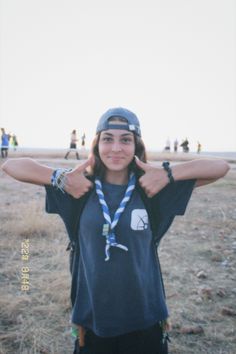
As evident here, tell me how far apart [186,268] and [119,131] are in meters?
3.28

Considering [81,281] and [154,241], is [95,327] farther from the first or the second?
[154,241]

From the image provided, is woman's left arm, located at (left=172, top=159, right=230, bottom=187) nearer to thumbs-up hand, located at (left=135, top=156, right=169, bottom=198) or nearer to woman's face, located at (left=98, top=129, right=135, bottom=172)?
thumbs-up hand, located at (left=135, top=156, right=169, bottom=198)

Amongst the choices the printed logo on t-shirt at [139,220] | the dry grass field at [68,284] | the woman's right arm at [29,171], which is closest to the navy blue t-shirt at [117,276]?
the printed logo on t-shirt at [139,220]

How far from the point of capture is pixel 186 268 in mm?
4820

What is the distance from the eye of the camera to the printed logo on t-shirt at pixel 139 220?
2068 millimetres

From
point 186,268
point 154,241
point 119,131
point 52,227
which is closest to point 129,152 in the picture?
point 119,131

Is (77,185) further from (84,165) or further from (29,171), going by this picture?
(29,171)

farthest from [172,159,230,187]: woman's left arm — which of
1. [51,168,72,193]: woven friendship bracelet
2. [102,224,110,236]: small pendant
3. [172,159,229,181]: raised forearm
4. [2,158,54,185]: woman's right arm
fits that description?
[2,158,54,185]: woman's right arm

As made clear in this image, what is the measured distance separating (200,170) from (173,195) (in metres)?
0.26

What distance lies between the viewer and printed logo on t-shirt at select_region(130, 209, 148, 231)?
2.07 m

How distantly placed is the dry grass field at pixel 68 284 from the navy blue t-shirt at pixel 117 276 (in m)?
1.22

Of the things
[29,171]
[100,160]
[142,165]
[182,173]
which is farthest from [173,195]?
[29,171]

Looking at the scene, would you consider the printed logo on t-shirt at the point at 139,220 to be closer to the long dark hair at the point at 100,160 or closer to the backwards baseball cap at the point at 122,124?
the long dark hair at the point at 100,160

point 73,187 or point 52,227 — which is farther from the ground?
point 73,187
